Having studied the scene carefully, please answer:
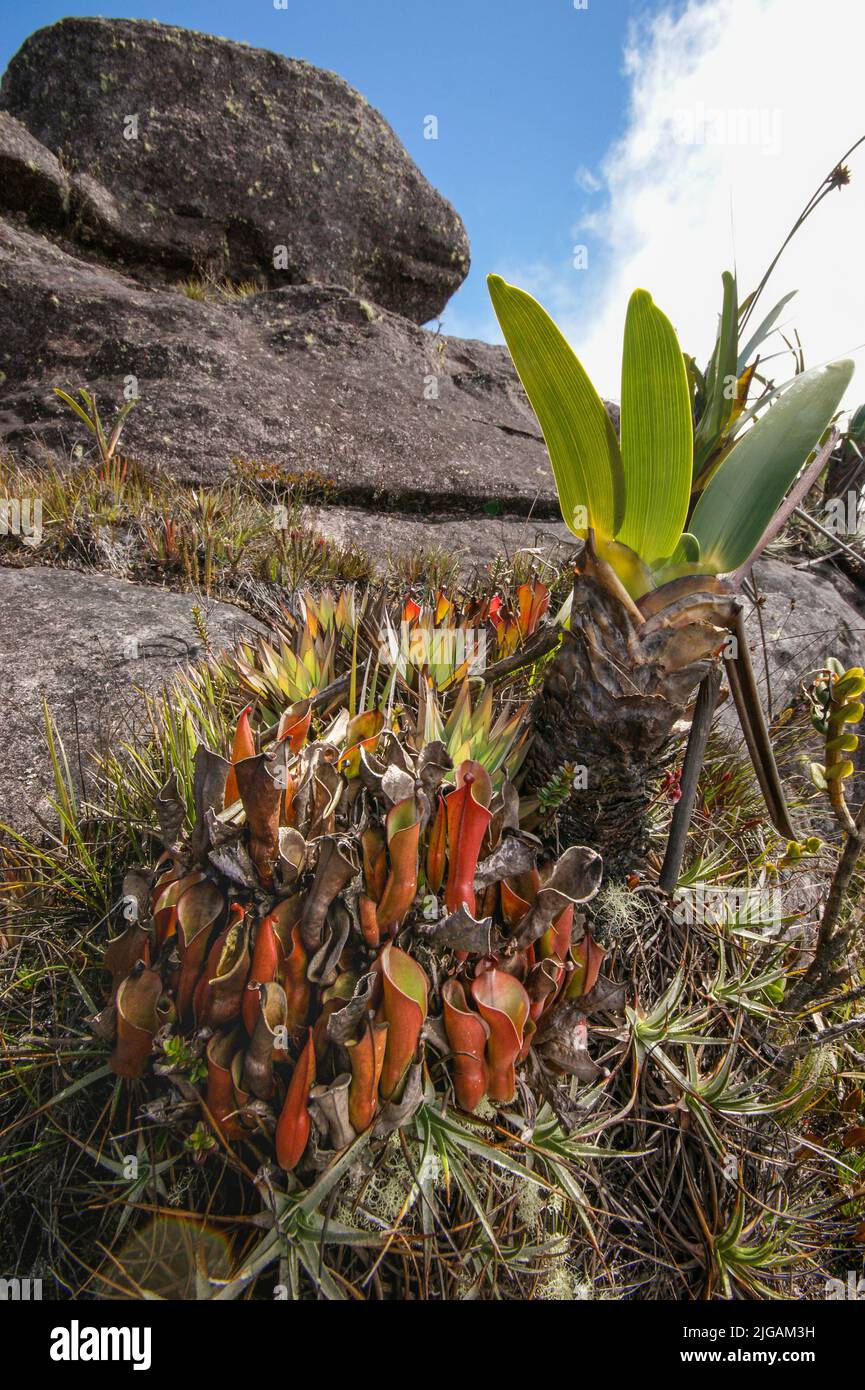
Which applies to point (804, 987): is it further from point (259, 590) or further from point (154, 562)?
point (154, 562)

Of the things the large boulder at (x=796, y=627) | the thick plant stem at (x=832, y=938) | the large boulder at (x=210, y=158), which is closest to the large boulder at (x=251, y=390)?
the large boulder at (x=210, y=158)

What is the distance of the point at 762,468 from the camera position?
1431 millimetres

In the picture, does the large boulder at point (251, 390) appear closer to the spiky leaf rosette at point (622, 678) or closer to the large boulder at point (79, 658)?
the large boulder at point (79, 658)

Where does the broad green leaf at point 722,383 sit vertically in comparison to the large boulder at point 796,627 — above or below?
above

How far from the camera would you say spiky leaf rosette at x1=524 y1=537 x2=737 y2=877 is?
4.59 ft

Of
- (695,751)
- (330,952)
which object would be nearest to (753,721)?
(695,751)

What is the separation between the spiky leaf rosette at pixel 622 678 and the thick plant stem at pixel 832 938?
53cm

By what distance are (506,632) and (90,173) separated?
8940 mm

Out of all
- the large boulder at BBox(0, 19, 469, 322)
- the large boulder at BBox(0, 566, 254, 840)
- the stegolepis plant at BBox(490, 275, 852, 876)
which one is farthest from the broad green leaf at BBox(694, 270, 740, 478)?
the large boulder at BBox(0, 19, 469, 322)

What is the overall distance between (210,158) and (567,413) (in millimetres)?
9352

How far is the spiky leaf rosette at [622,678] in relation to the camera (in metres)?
1.40

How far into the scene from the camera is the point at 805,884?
8.94ft

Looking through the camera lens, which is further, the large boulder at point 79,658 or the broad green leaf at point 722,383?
the large boulder at point 79,658

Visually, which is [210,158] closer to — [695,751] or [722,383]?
[722,383]
